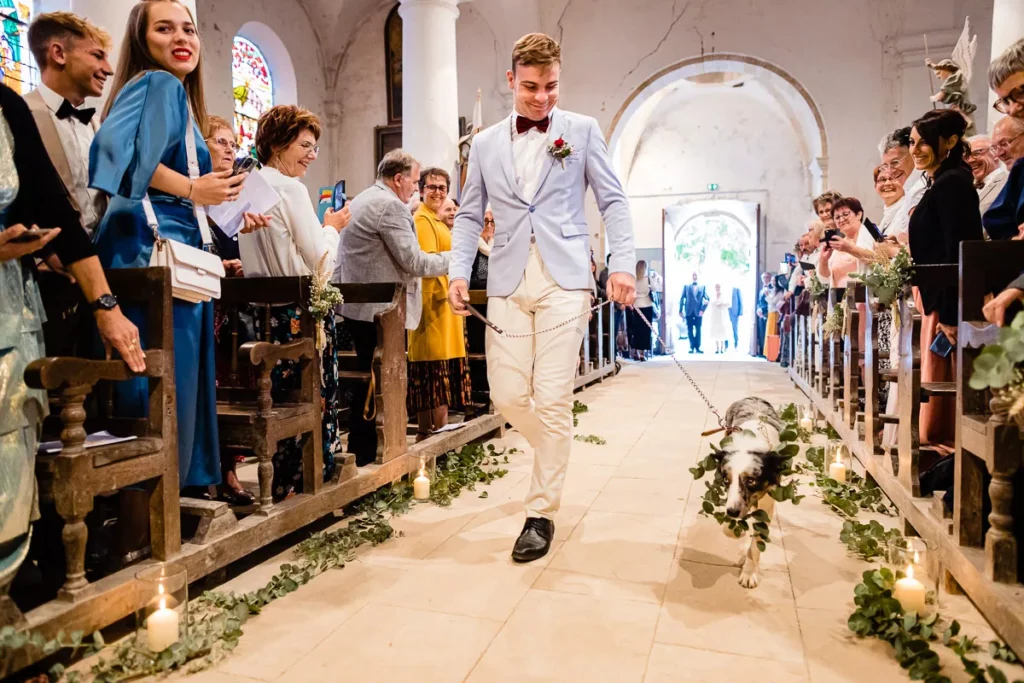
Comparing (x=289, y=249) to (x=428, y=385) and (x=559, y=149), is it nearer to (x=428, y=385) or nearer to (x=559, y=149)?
(x=559, y=149)

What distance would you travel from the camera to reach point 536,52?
8.71 feet

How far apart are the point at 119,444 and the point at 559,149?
5.81 ft

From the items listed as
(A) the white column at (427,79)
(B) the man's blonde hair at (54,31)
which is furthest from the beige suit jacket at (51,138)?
(A) the white column at (427,79)

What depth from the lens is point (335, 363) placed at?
3227 mm

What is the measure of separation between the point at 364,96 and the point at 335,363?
9.31 meters

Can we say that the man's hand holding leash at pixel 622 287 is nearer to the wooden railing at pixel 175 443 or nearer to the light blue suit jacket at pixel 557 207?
the light blue suit jacket at pixel 557 207

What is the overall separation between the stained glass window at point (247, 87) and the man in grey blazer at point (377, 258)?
22.4 ft

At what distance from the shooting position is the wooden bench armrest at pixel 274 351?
8.34 ft

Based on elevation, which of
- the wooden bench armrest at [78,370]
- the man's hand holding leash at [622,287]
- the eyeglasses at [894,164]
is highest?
the eyeglasses at [894,164]

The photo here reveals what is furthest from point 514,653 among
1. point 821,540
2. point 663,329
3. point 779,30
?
point 663,329

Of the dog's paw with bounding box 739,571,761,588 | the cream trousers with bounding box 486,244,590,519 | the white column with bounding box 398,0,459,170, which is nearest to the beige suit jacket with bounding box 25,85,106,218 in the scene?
the cream trousers with bounding box 486,244,590,519

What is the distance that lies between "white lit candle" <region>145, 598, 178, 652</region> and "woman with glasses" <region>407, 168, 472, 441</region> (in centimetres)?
241

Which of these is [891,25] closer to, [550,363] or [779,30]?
[779,30]

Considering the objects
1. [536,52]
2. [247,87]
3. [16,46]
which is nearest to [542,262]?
[536,52]
